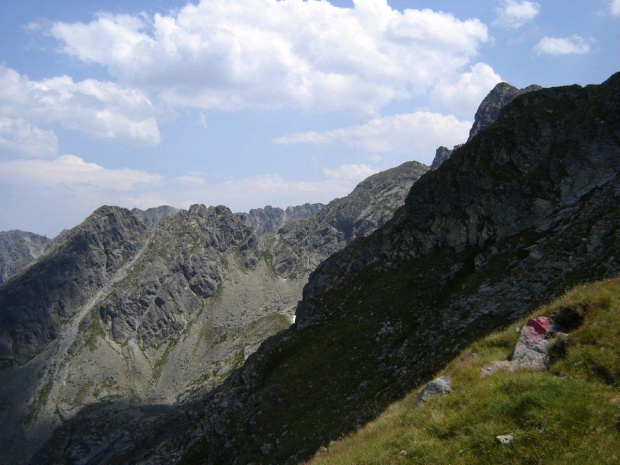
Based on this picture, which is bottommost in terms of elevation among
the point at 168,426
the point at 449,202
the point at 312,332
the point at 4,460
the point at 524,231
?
the point at 4,460

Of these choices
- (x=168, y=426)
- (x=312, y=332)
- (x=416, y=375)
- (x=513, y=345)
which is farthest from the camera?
(x=168, y=426)

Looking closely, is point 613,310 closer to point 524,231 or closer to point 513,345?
point 513,345

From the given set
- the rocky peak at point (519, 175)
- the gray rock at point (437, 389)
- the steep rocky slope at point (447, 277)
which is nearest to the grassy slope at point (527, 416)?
the gray rock at point (437, 389)

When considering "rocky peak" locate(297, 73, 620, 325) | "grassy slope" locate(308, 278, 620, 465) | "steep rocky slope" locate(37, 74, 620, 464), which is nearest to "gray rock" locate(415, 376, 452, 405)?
"grassy slope" locate(308, 278, 620, 465)

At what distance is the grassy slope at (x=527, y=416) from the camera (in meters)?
10.3

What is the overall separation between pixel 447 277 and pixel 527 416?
38262 millimetres

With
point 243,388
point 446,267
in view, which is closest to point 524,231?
point 446,267

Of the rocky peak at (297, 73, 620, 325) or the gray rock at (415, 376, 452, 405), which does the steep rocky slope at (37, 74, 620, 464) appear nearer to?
the rocky peak at (297, 73, 620, 325)

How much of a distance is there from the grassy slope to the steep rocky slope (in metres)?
14.3

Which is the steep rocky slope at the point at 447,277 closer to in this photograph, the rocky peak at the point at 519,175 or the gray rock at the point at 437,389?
the rocky peak at the point at 519,175

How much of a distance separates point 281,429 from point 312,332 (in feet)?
73.1

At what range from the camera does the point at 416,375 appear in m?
29.6

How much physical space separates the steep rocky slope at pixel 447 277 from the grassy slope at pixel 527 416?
563 inches

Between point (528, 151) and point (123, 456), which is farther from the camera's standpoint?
point (123, 456)
